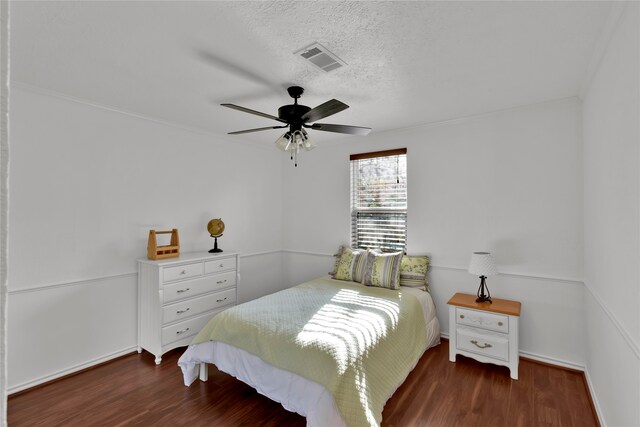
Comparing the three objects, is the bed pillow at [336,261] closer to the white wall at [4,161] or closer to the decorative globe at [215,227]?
the decorative globe at [215,227]

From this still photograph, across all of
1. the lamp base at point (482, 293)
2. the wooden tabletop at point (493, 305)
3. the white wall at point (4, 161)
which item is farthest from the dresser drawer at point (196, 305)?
the white wall at point (4, 161)

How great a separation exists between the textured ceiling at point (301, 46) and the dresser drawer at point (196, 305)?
2.06 metres

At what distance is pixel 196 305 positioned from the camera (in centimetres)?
340

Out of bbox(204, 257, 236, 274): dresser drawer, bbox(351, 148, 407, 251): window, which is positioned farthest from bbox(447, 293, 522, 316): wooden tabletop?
bbox(204, 257, 236, 274): dresser drawer

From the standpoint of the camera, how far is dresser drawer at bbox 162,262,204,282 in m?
3.14

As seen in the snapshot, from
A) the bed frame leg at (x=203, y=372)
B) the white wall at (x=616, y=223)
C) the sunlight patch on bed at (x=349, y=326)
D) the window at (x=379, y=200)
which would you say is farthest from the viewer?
the window at (x=379, y=200)

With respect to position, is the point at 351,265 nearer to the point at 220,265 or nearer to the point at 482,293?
the point at 482,293

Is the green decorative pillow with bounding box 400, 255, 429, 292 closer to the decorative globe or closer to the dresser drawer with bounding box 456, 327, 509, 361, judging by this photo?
the dresser drawer with bounding box 456, 327, 509, 361

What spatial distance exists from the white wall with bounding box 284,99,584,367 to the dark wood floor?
1.95 feet

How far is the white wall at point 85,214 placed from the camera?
2613mm

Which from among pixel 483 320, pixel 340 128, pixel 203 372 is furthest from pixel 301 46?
pixel 483 320

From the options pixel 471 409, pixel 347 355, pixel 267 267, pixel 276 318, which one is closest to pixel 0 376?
pixel 347 355

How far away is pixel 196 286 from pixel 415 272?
8.18ft

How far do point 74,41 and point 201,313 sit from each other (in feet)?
8.82
